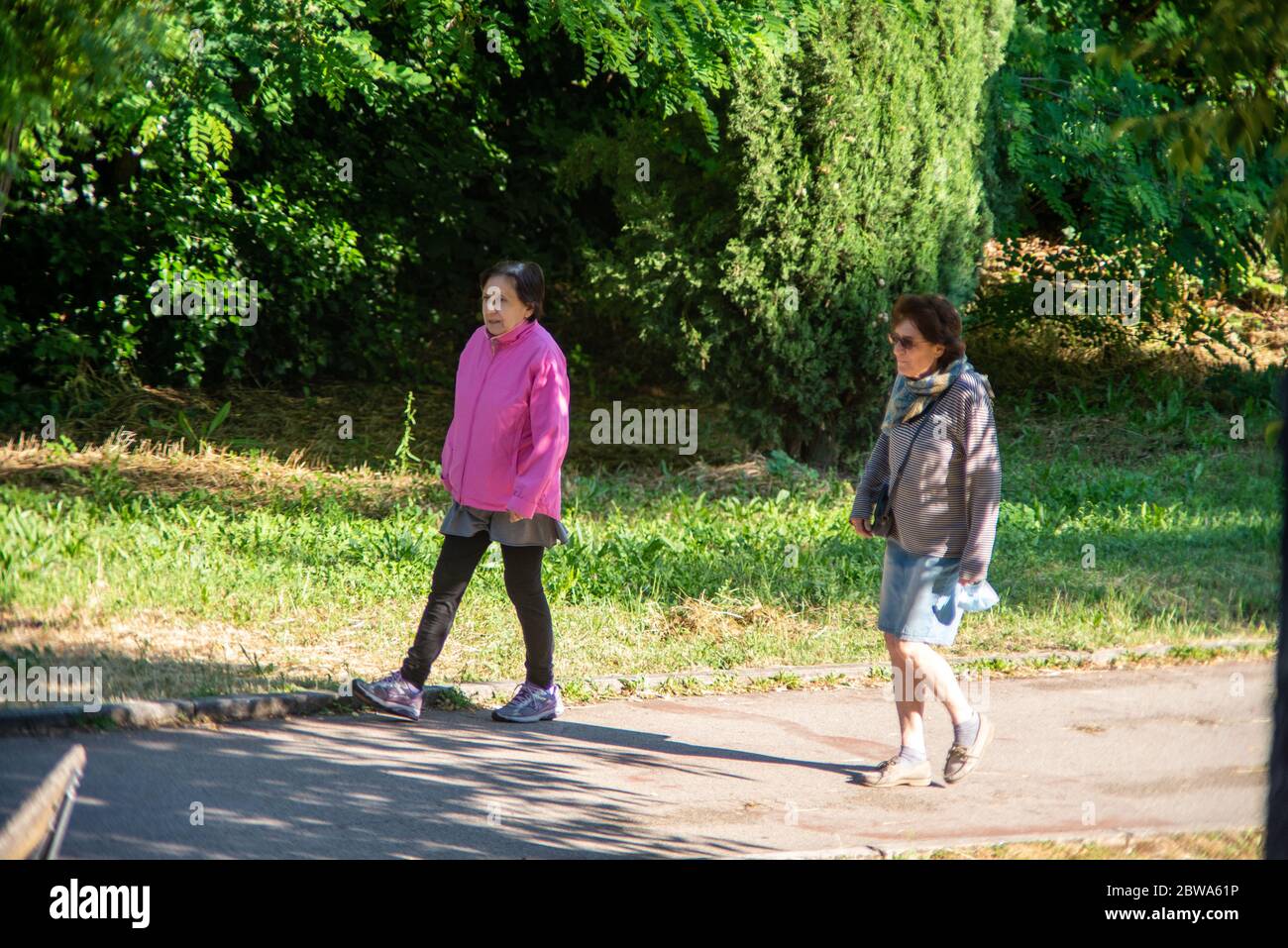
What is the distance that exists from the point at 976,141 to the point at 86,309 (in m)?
7.92

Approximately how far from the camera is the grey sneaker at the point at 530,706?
6000mm

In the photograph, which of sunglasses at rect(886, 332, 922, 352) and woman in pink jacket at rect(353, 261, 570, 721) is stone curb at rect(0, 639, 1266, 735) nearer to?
woman in pink jacket at rect(353, 261, 570, 721)

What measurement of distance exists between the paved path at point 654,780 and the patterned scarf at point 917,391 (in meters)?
1.47

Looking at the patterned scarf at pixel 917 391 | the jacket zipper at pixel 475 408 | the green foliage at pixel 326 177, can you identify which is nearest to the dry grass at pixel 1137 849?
the patterned scarf at pixel 917 391

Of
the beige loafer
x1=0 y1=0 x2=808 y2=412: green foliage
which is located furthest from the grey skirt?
x1=0 y1=0 x2=808 y2=412: green foliage

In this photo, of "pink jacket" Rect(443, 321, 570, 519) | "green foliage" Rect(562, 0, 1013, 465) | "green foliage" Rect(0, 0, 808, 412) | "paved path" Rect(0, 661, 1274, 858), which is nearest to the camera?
"paved path" Rect(0, 661, 1274, 858)

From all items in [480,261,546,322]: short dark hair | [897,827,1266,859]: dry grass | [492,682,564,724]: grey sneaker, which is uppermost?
[480,261,546,322]: short dark hair

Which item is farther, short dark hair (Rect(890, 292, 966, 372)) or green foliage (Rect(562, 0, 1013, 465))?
green foliage (Rect(562, 0, 1013, 465))

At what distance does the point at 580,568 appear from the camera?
8.27m

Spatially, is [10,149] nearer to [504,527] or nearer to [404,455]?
[504,527]

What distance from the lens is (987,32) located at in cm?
1134

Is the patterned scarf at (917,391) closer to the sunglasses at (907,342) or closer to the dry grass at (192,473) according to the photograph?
the sunglasses at (907,342)

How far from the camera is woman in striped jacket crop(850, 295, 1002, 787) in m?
5.14
